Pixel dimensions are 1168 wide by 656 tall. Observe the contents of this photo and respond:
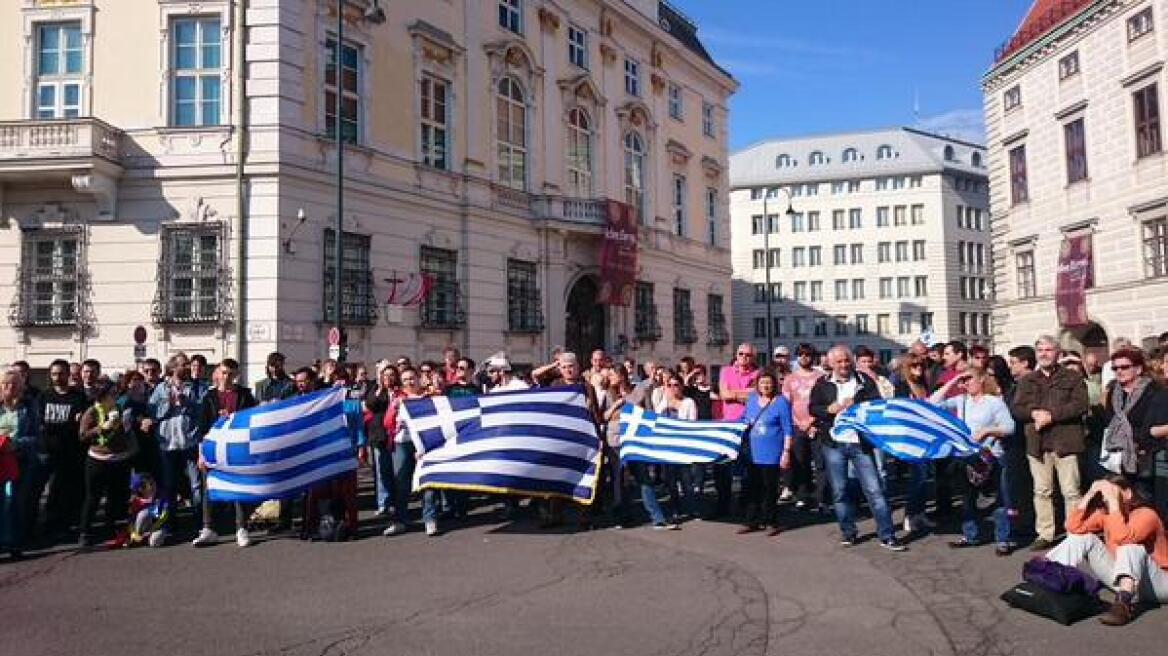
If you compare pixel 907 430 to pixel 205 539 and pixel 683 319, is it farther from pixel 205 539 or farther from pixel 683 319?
pixel 683 319

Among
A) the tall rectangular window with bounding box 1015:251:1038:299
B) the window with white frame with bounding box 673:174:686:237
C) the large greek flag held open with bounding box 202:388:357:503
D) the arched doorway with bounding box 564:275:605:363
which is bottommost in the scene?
the large greek flag held open with bounding box 202:388:357:503

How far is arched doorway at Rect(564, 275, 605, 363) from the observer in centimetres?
3122

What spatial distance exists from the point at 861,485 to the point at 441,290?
57.4ft

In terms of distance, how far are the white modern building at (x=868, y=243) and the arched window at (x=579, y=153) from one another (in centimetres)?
4701

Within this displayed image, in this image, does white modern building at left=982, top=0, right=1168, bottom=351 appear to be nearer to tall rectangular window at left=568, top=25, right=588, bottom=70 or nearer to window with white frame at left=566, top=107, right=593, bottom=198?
tall rectangular window at left=568, top=25, right=588, bottom=70

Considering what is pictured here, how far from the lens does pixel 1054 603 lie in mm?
6430

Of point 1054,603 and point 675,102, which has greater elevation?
point 675,102

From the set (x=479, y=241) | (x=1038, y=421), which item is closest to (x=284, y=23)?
(x=479, y=241)

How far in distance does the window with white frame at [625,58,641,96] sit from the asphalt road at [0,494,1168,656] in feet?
91.6

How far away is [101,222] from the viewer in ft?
67.0

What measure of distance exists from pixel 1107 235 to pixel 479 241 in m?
19.9

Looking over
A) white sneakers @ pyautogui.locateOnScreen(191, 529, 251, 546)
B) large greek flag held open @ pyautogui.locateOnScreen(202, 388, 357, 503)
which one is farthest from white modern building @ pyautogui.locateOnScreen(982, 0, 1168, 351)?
white sneakers @ pyautogui.locateOnScreen(191, 529, 251, 546)

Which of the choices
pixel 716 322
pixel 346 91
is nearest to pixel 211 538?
pixel 346 91

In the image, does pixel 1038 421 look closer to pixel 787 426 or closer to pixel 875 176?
pixel 787 426
